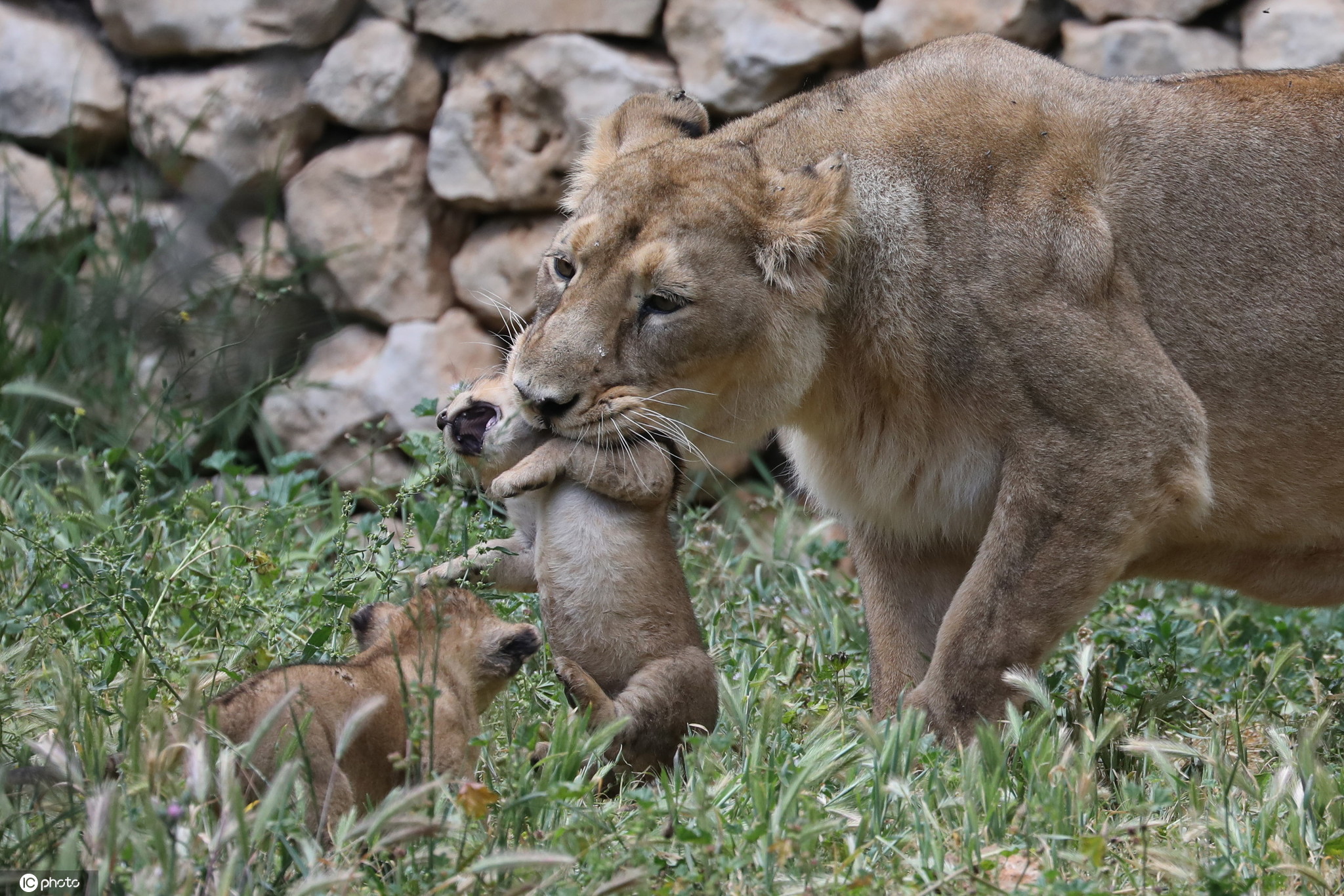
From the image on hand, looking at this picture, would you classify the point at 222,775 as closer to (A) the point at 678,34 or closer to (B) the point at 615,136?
(B) the point at 615,136

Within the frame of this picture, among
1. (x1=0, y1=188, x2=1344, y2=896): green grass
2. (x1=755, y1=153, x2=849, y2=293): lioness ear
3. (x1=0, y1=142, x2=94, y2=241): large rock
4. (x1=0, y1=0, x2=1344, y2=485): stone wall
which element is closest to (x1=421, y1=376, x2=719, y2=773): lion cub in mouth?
(x1=0, y1=188, x2=1344, y2=896): green grass

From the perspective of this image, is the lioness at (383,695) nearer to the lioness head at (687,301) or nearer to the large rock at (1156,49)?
the lioness head at (687,301)

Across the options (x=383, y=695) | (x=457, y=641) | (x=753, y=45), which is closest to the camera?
(x=383, y=695)

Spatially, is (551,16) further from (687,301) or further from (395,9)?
(687,301)

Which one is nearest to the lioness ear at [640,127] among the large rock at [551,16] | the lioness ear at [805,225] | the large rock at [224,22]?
the lioness ear at [805,225]

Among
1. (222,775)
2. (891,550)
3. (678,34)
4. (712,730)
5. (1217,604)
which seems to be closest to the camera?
(222,775)

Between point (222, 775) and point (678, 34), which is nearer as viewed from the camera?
point (222, 775)

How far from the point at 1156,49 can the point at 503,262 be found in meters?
3.14

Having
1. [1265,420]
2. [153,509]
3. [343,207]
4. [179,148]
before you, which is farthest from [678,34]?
[1265,420]

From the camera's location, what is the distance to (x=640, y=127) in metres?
4.21

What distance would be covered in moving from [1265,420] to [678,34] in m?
3.74

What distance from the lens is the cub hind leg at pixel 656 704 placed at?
3.19 metres

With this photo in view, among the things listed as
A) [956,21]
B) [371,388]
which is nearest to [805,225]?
[956,21]

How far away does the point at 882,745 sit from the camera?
2.98 m
